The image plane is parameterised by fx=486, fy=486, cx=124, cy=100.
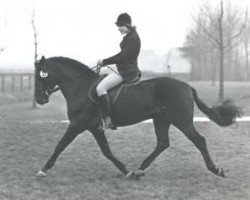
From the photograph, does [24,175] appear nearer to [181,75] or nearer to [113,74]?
[113,74]

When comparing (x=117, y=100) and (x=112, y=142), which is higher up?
(x=117, y=100)

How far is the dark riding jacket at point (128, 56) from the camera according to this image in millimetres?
8305

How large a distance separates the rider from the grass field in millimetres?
1248

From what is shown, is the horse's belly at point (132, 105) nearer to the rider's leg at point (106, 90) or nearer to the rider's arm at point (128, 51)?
the rider's leg at point (106, 90)

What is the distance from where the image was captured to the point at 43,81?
8.98m

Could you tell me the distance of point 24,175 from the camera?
8.62m

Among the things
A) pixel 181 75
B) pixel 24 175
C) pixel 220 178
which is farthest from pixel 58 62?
pixel 181 75

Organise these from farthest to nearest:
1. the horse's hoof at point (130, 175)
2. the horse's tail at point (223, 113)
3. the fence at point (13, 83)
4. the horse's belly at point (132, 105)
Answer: the fence at point (13, 83)
the horse's tail at point (223, 113)
the horse's belly at point (132, 105)
the horse's hoof at point (130, 175)

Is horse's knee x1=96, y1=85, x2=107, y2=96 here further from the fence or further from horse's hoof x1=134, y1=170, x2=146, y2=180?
the fence

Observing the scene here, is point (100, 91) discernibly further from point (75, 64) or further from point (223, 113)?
point (223, 113)

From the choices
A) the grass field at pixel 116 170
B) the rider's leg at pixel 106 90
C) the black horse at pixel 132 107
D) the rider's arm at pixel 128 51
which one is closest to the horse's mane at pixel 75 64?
the black horse at pixel 132 107

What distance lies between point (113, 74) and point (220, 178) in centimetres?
258

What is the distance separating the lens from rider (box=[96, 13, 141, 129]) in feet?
27.3

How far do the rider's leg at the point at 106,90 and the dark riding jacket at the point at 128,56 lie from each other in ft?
0.47
